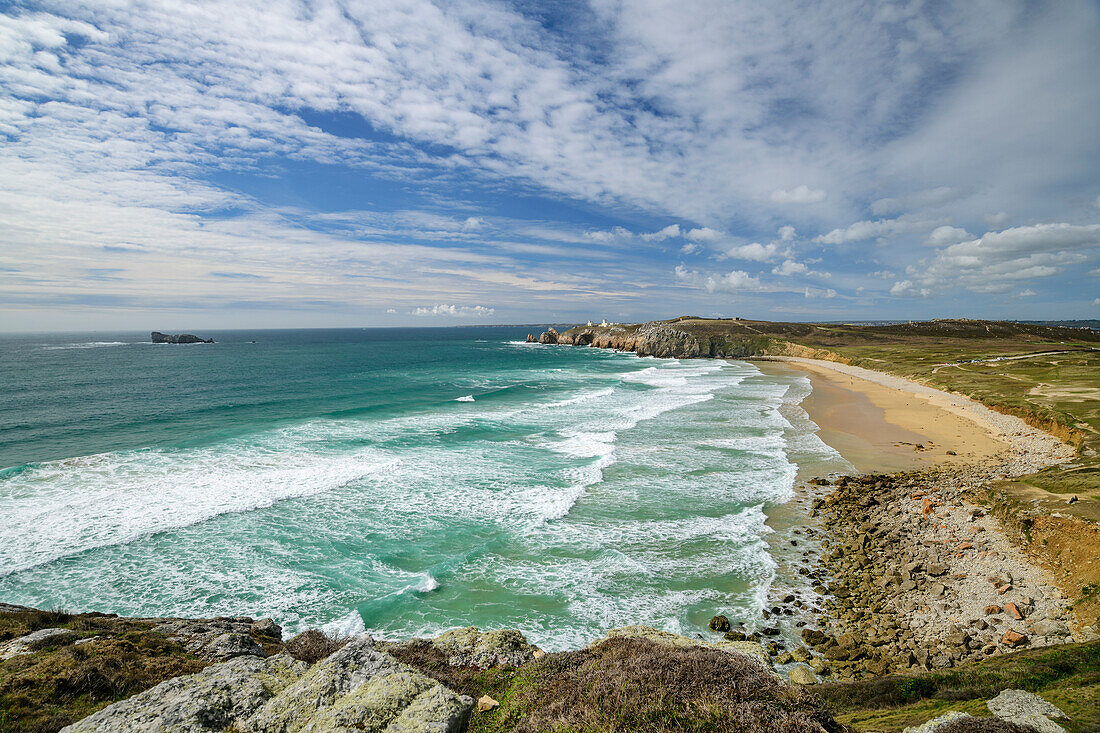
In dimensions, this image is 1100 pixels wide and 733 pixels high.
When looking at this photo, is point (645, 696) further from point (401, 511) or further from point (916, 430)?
point (916, 430)

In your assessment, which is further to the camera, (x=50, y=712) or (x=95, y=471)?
(x=95, y=471)

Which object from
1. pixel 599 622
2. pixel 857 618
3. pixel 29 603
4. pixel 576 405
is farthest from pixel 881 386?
pixel 29 603

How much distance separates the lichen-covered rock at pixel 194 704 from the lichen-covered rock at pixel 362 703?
26 cm

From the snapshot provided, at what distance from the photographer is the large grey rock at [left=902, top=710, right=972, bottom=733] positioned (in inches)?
205

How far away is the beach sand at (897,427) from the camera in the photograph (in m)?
24.8

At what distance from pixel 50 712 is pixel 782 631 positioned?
13481mm

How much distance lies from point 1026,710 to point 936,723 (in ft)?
4.05

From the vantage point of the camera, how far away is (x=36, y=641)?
652cm

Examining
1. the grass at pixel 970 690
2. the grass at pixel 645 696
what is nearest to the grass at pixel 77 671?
the grass at pixel 645 696

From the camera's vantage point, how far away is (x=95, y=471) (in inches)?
883

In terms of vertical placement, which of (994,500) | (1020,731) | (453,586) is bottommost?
(453,586)

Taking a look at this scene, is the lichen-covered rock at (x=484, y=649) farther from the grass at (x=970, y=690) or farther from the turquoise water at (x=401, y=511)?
the grass at (x=970, y=690)

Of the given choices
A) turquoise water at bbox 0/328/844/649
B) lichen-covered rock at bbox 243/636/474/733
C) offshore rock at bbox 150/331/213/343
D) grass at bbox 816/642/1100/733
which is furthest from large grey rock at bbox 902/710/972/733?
offshore rock at bbox 150/331/213/343

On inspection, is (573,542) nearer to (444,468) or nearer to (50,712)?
(444,468)
